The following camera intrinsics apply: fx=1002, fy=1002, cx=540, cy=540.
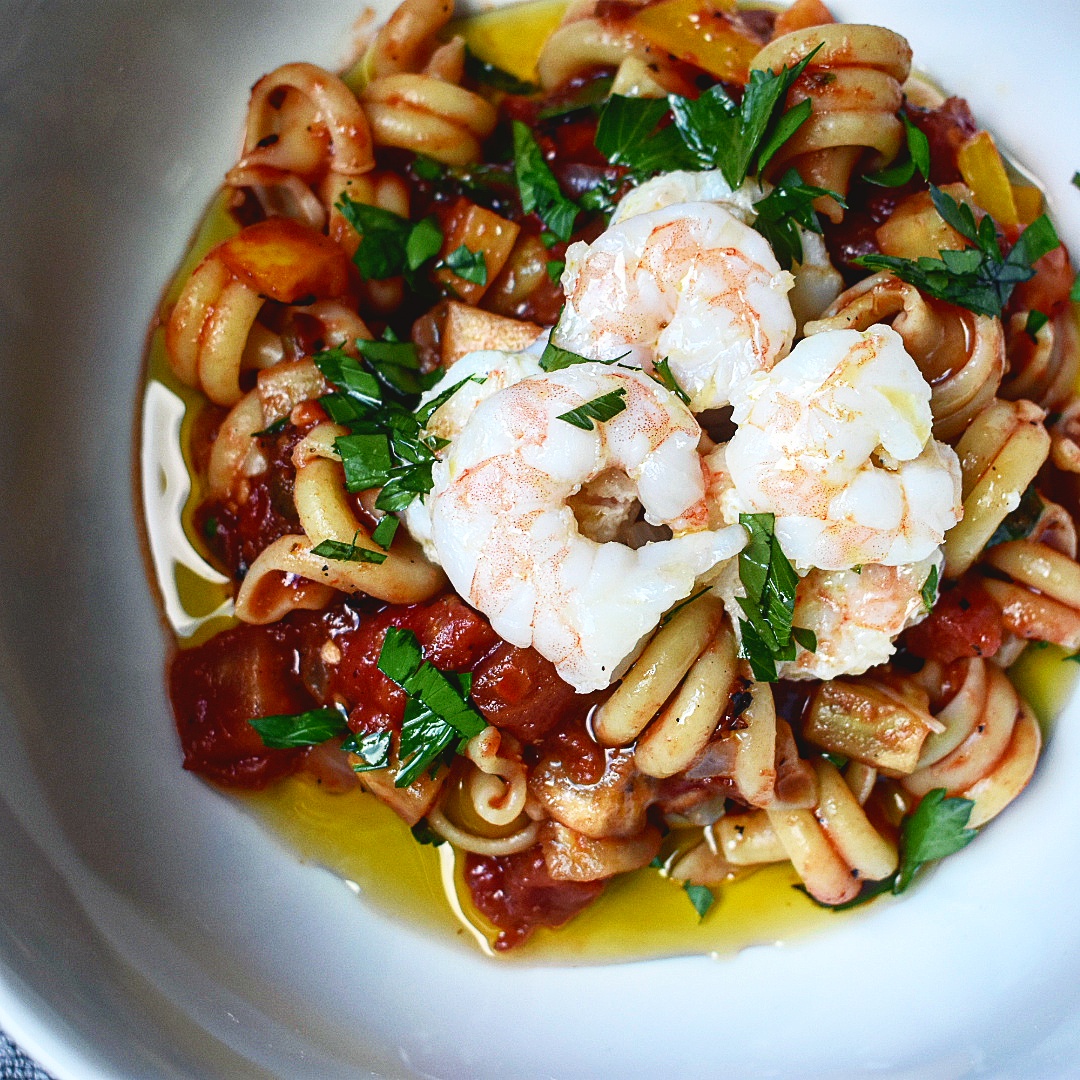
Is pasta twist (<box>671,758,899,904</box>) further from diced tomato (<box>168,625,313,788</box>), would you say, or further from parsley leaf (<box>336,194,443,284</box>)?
parsley leaf (<box>336,194,443,284</box>)

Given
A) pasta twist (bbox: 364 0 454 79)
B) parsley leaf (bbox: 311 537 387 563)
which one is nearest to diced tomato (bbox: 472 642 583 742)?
parsley leaf (bbox: 311 537 387 563)

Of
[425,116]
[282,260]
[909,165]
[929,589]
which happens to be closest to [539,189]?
[425,116]

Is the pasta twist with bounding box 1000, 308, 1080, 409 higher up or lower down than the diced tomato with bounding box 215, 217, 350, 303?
higher up

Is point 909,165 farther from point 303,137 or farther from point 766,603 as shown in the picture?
point 303,137

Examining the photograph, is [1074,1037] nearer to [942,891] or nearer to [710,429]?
[942,891]

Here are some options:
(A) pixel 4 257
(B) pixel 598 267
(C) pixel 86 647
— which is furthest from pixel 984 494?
(A) pixel 4 257

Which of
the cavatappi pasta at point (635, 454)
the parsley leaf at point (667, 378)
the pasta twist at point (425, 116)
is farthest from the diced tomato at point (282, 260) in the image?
the parsley leaf at point (667, 378)

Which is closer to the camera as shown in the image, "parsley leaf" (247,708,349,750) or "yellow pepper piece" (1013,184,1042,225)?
"parsley leaf" (247,708,349,750)
